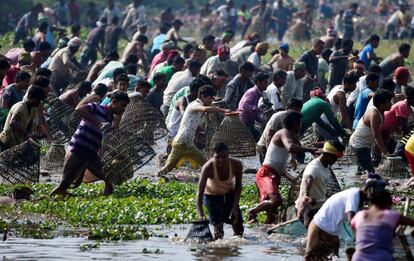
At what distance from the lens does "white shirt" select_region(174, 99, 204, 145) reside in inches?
891

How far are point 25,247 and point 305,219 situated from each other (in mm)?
3088

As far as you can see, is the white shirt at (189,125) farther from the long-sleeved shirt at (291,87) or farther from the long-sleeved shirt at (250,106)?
the long-sleeved shirt at (291,87)

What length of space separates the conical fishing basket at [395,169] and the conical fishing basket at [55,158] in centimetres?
495

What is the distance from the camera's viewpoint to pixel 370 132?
22125 mm

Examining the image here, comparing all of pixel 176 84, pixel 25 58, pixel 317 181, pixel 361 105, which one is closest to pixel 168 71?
pixel 176 84

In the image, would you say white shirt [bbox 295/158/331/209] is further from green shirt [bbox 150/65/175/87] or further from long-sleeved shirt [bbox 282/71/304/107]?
Result: green shirt [bbox 150/65/175/87]

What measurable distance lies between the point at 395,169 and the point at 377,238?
9.02 m

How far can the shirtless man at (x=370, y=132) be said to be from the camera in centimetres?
2156

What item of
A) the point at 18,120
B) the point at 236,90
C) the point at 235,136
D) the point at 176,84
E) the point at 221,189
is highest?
the point at 176,84

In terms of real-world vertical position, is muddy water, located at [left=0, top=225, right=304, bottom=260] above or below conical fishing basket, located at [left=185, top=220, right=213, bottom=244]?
below

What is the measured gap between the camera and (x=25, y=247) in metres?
17.4

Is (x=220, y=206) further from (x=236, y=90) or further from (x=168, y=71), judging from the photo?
(x=168, y=71)

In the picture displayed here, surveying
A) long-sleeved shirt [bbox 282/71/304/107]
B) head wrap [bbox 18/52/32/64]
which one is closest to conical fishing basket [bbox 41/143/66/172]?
long-sleeved shirt [bbox 282/71/304/107]

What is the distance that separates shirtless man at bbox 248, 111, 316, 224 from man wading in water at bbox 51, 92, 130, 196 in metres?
2.80
